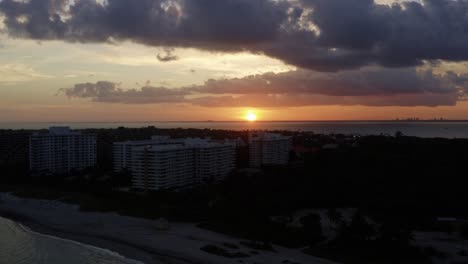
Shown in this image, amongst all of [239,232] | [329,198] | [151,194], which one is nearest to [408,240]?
[239,232]

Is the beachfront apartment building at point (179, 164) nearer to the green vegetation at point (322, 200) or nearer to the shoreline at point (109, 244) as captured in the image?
the green vegetation at point (322, 200)

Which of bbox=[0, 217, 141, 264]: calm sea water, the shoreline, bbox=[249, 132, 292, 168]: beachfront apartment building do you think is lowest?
bbox=[0, 217, 141, 264]: calm sea water

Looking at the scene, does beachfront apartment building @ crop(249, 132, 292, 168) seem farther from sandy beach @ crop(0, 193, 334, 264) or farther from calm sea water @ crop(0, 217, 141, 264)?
calm sea water @ crop(0, 217, 141, 264)

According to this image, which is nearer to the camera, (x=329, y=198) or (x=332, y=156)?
(x=329, y=198)

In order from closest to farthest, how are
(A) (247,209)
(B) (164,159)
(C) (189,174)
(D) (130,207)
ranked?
1. (A) (247,209)
2. (D) (130,207)
3. (B) (164,159)
4. (C) (189,174)

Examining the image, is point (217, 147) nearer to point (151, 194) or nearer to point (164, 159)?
point (164, 159)

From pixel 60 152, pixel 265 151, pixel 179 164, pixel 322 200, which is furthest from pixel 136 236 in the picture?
pixel 265 151

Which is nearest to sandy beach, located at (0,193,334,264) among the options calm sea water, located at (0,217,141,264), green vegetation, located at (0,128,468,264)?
calm sea water, located at (0,217,141,264)

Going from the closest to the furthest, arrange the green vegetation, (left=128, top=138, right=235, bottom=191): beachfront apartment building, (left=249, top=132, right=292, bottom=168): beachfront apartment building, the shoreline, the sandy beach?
the sandy beach
the shoreline
the green vegetation
(left=128, top=138, right=235, bottom=191): beachfront apartment building
(left=249, top=132, right=292, bottom=168): beachfront apartment building
